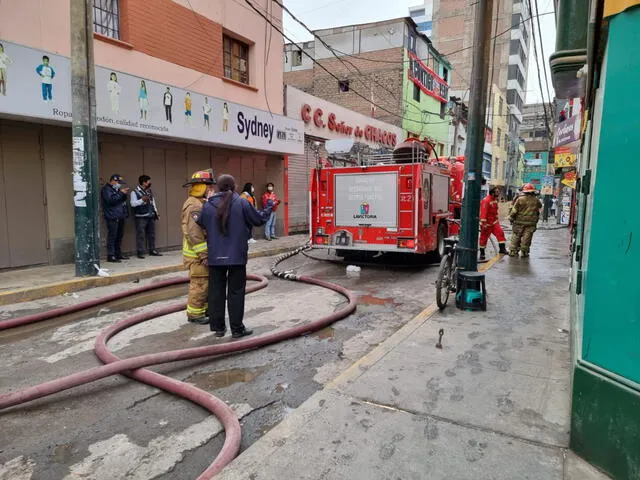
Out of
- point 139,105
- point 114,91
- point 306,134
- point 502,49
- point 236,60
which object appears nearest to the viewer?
point 114,91

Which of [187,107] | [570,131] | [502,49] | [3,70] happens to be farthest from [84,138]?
[502,49]

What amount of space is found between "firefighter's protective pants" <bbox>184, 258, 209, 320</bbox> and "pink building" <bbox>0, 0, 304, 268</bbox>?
456 centimetres

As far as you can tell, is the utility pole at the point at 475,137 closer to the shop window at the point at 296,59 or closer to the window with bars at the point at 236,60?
the window with bars at the point at 236,60

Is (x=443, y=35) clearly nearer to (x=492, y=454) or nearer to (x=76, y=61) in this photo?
(x=76, y=61)

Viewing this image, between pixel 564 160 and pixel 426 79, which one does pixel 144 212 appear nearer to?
pixel 564 160

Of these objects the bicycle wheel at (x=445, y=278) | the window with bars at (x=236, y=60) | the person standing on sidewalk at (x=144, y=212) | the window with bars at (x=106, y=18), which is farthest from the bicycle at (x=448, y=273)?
the window with bars at (x=236, y=60)

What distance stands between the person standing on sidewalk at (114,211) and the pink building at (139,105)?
695 mm

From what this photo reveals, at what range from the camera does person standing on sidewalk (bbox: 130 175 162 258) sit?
968 cm

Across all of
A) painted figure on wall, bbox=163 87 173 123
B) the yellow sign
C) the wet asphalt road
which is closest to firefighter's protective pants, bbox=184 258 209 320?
the wet asphalt road

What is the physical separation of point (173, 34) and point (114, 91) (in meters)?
2.91

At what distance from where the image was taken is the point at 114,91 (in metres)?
8.77

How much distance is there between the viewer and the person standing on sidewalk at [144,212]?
9680 mm

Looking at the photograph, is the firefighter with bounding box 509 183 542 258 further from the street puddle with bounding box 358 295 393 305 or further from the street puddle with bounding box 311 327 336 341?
the street puddle with bounding box 311 327 336 341

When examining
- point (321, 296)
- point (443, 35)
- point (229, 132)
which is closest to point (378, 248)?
point (321, 296)
